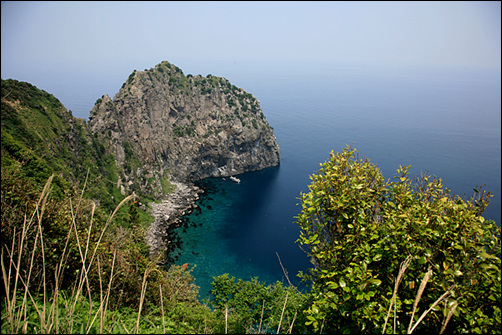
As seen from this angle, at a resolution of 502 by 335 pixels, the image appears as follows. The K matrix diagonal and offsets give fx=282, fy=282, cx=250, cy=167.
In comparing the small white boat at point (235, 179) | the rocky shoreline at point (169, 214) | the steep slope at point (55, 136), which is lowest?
the rocky shoreline at point (169, 214)

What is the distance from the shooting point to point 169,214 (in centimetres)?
8450

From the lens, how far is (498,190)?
64750 millimetres

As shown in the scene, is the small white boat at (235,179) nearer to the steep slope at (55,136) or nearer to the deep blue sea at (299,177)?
the deep blue sea at (299,177)

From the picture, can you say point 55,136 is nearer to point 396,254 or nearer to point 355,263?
point 355,263

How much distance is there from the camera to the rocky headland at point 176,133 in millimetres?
94000

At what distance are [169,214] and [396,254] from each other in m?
82.1

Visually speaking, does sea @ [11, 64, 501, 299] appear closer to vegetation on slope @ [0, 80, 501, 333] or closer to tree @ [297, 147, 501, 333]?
vegetation on slope @ [0, 80, 501, 333]

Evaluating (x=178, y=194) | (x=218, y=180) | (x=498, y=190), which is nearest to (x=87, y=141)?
(x=178, y=194)

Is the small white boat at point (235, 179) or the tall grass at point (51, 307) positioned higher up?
the tall grass at point (51, 307)

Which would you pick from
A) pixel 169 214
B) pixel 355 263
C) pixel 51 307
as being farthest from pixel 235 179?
pixel 51 307

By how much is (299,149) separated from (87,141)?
92.7 m

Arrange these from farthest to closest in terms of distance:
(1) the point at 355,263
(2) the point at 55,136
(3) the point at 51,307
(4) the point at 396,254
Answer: (2) the point at 55,136
(1) the point at 355,263
(4) the point at 396,254
(3) the point at 51,307

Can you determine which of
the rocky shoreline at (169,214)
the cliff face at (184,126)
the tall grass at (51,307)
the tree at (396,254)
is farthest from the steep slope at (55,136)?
the tree at (396,254)

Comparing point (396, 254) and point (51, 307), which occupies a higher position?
point (396, 254)
